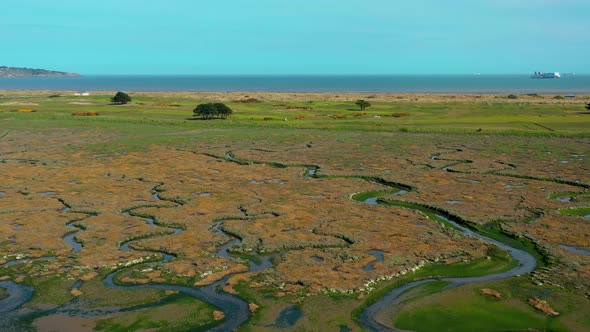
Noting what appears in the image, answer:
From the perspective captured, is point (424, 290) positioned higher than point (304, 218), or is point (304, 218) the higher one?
point (304, 218)

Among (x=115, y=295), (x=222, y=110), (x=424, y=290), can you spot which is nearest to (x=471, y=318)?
(x=424, y=290)

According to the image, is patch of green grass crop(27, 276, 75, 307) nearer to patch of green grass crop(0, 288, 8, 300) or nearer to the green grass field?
patch of green grass crop(0, 288, 8, 300)

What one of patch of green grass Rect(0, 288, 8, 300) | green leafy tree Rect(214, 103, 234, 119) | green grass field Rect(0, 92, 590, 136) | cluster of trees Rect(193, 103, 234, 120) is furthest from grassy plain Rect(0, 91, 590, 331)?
green leafy tree Rect(214, 103, 234, 119)

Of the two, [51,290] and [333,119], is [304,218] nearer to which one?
[51,290]

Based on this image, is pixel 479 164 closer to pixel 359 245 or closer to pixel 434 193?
pixel 434 193

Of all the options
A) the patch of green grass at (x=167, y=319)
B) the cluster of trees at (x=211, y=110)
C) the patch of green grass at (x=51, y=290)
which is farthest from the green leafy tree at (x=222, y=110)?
the patch of green grass at (x=167, y=319)

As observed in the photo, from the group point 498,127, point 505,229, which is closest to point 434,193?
point 505,229

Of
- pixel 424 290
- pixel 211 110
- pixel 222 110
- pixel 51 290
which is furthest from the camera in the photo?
pixel 222 110
